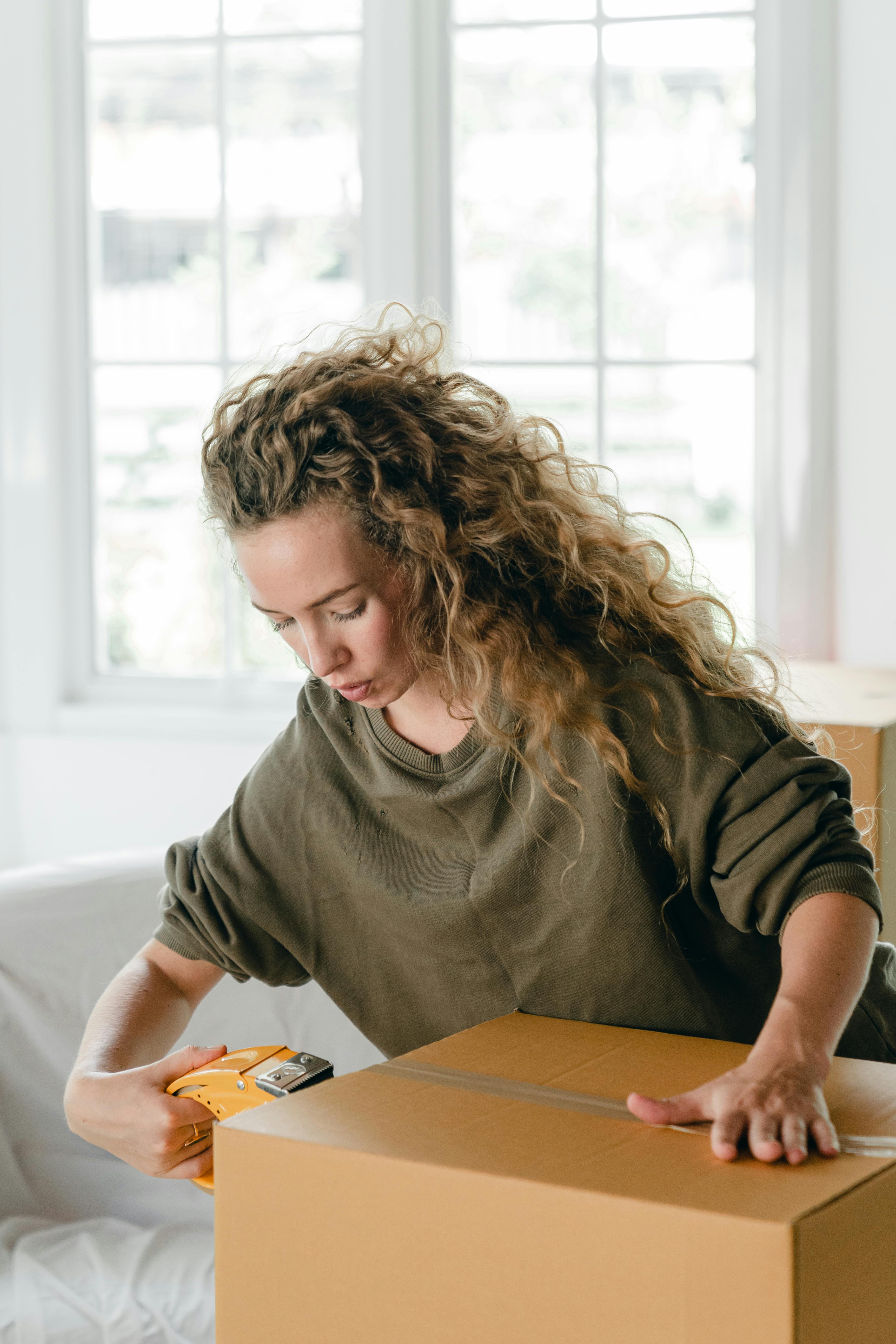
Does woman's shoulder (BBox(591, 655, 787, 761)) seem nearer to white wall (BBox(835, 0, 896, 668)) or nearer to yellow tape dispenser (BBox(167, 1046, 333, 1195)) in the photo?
yellow tape dispenser (BBox(167, 1046, 333, 1195))

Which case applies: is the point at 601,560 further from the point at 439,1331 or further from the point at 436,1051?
the point at 439,1331

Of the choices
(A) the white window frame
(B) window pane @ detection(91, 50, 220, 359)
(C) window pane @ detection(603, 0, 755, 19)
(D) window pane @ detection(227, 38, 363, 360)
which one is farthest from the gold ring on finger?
(C) window pane @ detection(603, 0, 755, 19)

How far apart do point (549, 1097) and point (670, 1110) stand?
0.07 meters

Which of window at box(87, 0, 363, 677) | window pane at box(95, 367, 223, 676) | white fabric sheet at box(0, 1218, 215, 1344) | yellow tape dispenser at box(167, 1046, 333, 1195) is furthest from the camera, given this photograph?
window pane at box(95, 367, 223, 676)

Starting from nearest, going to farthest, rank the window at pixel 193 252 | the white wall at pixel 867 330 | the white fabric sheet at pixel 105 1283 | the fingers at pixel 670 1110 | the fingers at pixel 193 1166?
the fingers at pixel 670 1110 < the fingers at pixel 193 1166 < the white fabric sheet at pixel 105 1283 < the white wall at pixel 867 330 < the window at pixel 193 252

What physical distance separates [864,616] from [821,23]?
961mm

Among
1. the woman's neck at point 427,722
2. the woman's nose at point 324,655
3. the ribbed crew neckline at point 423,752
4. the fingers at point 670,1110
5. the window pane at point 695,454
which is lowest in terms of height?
the fingers at point 670,1110

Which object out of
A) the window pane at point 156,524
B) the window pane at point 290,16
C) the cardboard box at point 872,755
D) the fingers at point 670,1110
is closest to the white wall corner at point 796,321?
the cardboard box at point 872,755

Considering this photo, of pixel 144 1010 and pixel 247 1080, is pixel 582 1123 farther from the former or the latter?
pixel 144 1010

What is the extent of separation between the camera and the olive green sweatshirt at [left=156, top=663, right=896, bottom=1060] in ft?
2.96

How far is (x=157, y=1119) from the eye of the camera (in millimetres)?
867

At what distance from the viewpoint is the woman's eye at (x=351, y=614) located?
3.12ft

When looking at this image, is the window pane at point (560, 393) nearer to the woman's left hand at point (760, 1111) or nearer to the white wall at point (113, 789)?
the white wall at point (113, 789)

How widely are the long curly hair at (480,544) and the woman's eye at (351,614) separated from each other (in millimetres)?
38
